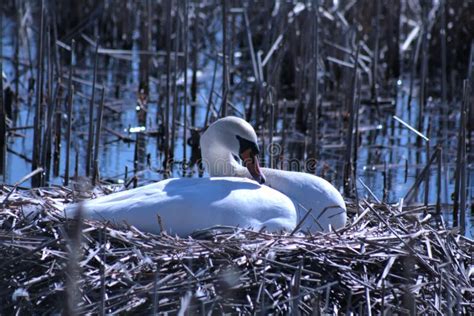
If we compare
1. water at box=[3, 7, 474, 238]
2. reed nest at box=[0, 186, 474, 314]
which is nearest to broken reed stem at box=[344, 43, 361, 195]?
water at box=[3, 7, 474, 238]

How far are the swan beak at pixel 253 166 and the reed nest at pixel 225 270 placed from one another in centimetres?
81

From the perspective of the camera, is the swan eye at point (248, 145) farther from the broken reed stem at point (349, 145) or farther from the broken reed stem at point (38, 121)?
the broken reed stem at point (38, 121)

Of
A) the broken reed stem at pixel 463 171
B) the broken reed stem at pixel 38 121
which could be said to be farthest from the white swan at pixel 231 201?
the broken reed stem at pixel 38 121

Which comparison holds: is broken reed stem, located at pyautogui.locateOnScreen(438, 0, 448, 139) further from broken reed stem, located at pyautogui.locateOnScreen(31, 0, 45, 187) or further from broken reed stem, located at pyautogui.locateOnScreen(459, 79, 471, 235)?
broken reed stem, located at pyautogui.locateOnScreen(31, 0, 45, 187)

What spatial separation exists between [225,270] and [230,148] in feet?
5.18

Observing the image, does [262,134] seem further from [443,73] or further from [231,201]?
[231,201]

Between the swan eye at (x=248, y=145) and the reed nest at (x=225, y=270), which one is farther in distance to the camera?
the swan eye at (x=248, y=145)

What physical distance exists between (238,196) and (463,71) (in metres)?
9.08

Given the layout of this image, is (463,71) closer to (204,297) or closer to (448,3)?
A: (448,3)

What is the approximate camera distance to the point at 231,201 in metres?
6.32

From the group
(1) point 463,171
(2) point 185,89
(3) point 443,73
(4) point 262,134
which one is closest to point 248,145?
(1) point 463,171

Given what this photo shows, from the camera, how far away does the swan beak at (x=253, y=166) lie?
6914mm

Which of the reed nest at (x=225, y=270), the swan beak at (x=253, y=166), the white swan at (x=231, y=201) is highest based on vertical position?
the swan beak at (x=253, y=166)

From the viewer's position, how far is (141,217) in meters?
6.21
